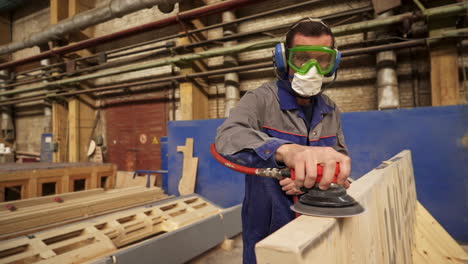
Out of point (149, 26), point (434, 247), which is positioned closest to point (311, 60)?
point (434, 247)

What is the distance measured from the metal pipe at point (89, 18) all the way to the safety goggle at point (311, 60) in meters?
4.78

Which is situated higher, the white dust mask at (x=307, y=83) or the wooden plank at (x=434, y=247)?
the white dust mask at (x=307, y=83)

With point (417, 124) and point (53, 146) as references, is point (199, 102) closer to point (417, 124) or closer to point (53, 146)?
point (417, 124)

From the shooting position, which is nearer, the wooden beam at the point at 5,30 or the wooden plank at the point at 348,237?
the wooden plank at the point at 348,237

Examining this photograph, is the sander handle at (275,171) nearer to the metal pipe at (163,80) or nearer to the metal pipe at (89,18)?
the metal pipe at (163,80)

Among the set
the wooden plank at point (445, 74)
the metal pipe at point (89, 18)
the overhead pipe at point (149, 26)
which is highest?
the metal pipe at point (89, 18)

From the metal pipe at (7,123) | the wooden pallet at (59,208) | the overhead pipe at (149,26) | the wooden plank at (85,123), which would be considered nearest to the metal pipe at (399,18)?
the overhead pipe at (149,26)

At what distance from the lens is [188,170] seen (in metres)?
4.19

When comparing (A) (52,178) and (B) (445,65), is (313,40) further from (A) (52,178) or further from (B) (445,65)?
(A) (52,178)

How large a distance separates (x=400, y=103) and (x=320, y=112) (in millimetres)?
3910

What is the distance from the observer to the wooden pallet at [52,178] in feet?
13.3

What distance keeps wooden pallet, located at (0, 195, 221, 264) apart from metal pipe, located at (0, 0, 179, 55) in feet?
13.6

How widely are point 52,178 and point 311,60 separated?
500 centimetres

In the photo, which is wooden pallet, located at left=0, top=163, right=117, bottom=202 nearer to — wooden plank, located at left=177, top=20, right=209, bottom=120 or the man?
wooden plank, located at left=177, top=20, right=209, bottom=120
